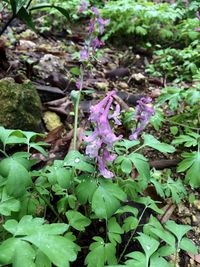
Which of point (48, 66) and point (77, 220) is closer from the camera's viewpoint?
point (77, 220)

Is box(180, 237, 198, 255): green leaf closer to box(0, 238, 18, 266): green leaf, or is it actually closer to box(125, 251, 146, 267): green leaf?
box(125, 251, 146, 267): green leaf

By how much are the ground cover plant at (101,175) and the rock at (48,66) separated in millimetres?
23

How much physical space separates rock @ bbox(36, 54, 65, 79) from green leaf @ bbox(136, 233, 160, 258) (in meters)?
2.29

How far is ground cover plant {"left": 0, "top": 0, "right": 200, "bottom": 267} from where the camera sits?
4.74ft

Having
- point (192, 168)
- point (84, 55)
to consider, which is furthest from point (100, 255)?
point (84, 55)

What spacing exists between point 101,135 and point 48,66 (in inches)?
94.8

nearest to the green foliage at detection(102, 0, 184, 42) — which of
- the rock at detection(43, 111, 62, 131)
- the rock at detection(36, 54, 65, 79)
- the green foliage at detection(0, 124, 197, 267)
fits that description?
the rock at detection(36, 54, 65, 79)

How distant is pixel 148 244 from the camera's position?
1520 mm

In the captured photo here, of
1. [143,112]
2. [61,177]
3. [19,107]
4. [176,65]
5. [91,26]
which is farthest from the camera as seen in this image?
[176,65]

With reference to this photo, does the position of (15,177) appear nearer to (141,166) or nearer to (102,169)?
(102,169)

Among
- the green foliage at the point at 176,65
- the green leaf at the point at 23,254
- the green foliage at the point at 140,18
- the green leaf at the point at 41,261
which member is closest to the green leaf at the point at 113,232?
the green leaf at the point at 41,261

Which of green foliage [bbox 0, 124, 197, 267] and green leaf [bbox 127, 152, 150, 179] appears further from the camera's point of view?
green leaf [bbox 127, 152, 150, 179]

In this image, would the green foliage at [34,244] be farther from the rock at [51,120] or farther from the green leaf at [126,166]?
the rock at [51,120]

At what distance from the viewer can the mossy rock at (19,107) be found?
251 cm
